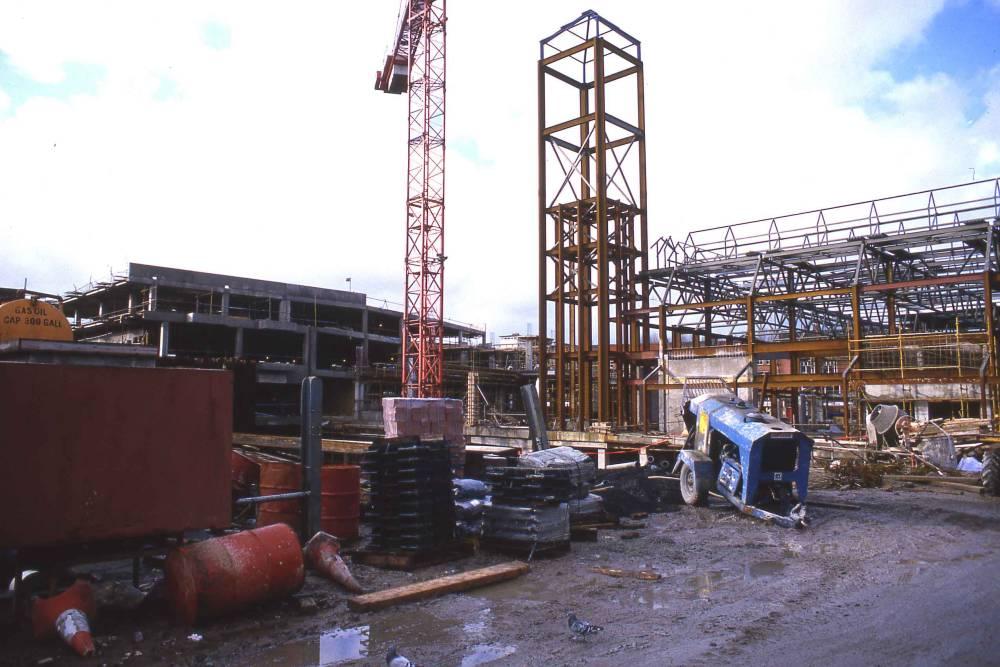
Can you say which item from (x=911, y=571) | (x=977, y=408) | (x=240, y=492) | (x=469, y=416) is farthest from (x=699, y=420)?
(x=469, y=416)

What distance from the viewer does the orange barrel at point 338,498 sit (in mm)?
10289

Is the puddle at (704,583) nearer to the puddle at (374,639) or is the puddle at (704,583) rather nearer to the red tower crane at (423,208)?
the puddle at (374,639)

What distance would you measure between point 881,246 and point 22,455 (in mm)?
29375

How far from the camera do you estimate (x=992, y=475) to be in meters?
15.2

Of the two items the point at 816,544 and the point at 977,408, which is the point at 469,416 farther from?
the point at 816,544

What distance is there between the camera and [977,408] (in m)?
28.8

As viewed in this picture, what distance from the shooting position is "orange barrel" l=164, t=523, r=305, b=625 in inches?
261

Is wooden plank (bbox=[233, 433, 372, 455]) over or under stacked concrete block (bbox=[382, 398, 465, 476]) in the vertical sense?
under

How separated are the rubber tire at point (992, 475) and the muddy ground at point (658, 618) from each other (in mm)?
5420

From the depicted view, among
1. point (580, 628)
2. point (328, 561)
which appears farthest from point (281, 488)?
point (580, 628)

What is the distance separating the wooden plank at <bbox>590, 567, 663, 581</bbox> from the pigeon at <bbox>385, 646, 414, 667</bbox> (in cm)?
369

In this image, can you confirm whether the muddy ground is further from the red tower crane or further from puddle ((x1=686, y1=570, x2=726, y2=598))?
the red tower crane

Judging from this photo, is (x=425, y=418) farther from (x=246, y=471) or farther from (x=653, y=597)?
(x=653, y=597)

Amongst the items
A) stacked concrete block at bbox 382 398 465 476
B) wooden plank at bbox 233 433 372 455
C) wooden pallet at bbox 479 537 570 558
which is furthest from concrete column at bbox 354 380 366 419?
Result: wooden pallet at bbox 479 537 570 558
